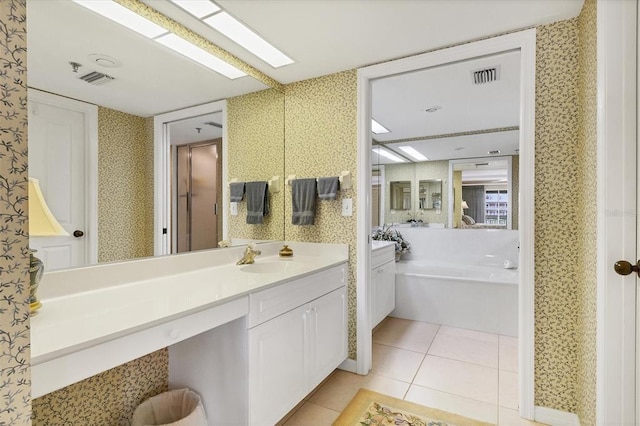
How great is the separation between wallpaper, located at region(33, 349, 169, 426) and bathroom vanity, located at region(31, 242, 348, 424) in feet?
0.34

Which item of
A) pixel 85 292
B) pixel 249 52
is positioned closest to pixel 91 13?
pixel 249 52

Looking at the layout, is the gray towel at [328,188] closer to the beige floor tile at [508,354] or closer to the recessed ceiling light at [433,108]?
the recessed ceiling light at [433,108]

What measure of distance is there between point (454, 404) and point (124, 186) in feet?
7.64

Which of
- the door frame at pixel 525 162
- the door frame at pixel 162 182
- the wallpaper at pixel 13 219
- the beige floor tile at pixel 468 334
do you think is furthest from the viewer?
the beige floor tile at pixel 468 334

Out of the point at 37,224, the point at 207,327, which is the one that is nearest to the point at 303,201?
the point at 207,327

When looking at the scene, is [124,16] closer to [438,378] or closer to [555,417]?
[438,378]

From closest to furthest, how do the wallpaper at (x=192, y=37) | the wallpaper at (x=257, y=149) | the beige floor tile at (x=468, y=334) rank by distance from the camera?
the wallpaper at (x=192, y=37) → the wallpaper at (x=257, y=149) → the beige floor tile at (x=468, y=334)

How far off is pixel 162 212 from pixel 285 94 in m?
1.47

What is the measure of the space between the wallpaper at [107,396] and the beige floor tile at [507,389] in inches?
81.8

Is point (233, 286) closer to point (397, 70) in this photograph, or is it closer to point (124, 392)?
point (124, 392)

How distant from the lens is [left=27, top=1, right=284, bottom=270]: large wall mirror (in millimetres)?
1274

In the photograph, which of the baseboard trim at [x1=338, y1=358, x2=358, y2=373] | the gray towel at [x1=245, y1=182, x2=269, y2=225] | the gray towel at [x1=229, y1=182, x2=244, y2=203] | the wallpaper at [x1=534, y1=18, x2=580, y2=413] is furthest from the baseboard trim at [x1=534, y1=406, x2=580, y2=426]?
the gray towel at [x1=229, y1=182, x2=244, y2=203]

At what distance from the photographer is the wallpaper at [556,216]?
1776mm

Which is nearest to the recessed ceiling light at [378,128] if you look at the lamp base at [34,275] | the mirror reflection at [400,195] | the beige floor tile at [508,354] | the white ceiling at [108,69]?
the mirror reflection at [400,195]
